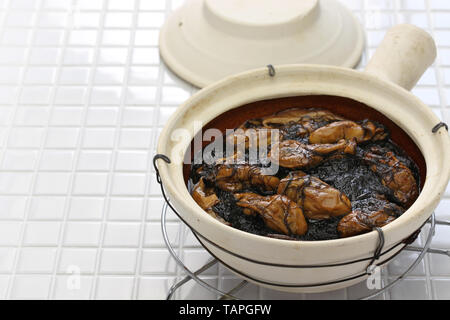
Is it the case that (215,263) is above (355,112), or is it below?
below

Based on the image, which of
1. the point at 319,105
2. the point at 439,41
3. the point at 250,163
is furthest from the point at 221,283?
the point at 439,41

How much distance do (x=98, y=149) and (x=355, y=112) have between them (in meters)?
0.57

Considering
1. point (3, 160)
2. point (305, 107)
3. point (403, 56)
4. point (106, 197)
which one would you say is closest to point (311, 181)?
point (305, 107)

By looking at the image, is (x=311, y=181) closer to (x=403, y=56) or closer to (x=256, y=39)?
(x=403, y=56)

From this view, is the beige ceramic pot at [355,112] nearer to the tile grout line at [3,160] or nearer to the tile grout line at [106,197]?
the tile grout line at [106,197]

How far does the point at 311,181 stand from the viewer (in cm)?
92

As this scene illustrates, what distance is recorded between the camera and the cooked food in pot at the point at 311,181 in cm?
90

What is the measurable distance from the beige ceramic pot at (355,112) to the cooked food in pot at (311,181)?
42 mm

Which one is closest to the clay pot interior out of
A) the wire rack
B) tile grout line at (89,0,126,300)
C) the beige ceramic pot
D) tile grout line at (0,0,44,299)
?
the beige ceramic pot

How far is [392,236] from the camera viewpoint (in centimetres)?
84

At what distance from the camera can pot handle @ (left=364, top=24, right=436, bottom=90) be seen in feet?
3.68

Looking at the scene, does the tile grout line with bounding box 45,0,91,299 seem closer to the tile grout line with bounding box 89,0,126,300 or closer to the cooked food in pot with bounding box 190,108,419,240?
the tile grout line with bounding box 89,0,126,300

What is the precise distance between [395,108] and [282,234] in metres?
0.31

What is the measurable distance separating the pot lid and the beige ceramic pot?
256 mm
